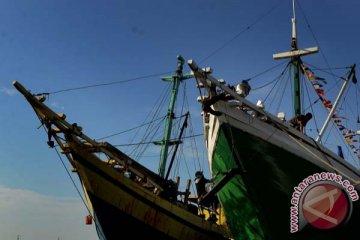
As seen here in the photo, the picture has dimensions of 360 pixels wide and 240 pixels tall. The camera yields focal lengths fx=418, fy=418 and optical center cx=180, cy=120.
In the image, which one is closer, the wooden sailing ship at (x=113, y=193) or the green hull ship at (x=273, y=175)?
the green hull ship at (x=273, y=175)

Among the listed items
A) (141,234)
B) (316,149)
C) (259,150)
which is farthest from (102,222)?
(316,149)

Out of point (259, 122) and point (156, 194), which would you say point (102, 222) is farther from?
point (259, 122)

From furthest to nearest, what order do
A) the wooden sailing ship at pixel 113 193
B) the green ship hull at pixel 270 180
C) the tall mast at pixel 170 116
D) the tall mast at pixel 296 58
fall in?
the tall mast at pixel 170 116 < the tall mast at pixel 296 58 < the wooden sailing ship at pixel 113 193 < the green ship hull at pixel 270 180

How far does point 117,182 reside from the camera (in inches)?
693

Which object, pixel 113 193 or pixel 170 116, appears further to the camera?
pixel 170 116

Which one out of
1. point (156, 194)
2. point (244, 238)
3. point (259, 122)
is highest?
point (259, 122)

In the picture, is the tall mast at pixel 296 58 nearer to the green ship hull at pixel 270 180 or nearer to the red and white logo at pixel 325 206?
the green ship hull at pixel 270 180

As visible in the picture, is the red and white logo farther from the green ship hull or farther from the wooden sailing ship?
the wooden sailing ship

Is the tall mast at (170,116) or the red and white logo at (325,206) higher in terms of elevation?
the tall mast at (170,116)

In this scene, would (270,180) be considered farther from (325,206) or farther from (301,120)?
(301,120)

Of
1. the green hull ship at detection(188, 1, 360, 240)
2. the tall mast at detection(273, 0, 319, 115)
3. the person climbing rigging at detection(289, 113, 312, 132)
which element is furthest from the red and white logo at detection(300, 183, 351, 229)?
the tall mast at detection(273, 0, 319, 115)

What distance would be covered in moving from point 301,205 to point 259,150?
2121 mm

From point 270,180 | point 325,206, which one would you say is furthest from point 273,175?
point 325,206

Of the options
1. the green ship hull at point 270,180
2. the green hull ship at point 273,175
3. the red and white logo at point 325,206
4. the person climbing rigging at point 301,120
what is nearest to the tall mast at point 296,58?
the person climbing rigging at point 301,120
